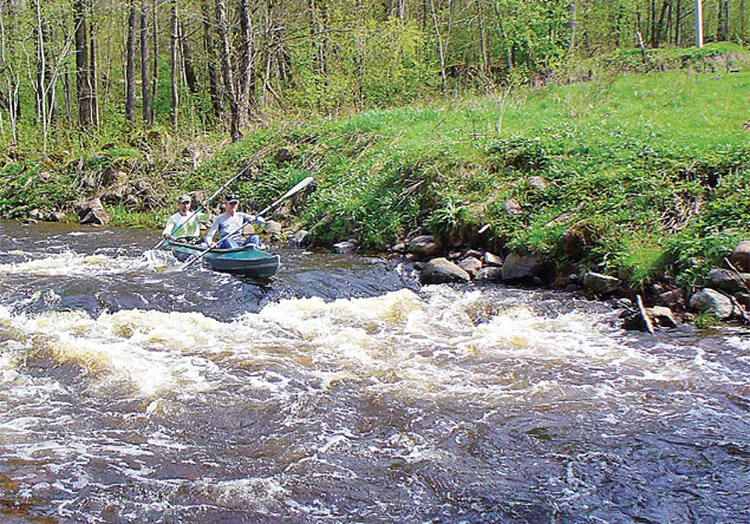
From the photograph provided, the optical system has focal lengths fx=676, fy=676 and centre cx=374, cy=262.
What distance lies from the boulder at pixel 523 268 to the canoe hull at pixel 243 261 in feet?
11.0

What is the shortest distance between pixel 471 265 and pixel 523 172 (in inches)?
94.5

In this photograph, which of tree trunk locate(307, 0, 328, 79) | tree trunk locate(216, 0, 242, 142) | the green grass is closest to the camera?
the green grass

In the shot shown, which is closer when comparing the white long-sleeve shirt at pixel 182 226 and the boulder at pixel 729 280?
the boulder at pixel 729 280

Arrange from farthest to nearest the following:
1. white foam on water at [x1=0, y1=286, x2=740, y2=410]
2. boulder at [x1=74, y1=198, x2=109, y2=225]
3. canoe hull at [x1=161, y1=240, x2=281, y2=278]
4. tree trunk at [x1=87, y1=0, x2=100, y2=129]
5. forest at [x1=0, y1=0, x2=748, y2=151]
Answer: tree trunk at [x1=87, y1=0, x2=100, y2=129]
forest at [x1=0, y1=0, x2=748, y2=151]
boulder at [x1=74, y1=198, x2=109, y2=225]
canoe hull at [x1=161, y1=240, x2=281, y2=278]
white foam on water at [x1=0, y1=286, x2=740, y2=410]

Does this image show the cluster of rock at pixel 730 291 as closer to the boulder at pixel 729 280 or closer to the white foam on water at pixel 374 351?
the boulder at pixel 729 280

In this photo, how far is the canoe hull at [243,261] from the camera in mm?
9578

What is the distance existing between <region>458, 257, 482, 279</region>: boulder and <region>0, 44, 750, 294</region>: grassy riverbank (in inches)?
17.5

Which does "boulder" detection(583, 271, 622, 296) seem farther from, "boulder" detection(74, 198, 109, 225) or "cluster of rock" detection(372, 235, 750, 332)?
"boulder" detection(74, 198, 109, 225)

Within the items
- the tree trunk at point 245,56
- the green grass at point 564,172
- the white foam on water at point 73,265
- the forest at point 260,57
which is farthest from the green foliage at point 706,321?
the tree trunk at point 245,56

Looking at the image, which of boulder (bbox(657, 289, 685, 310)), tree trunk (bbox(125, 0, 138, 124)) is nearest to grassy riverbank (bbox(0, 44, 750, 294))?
boulder (bbox(657, 289, 685, 310))

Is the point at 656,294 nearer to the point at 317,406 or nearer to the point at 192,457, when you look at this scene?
the point at 317,406

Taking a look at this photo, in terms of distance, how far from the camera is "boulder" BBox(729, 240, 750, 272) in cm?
779

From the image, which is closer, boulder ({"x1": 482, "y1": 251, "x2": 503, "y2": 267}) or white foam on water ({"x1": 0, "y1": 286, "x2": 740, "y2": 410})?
white foam on water ({"x1": 0, "y1": 286, "x2": 740, "y2": 410})

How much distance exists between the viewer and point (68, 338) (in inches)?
285
